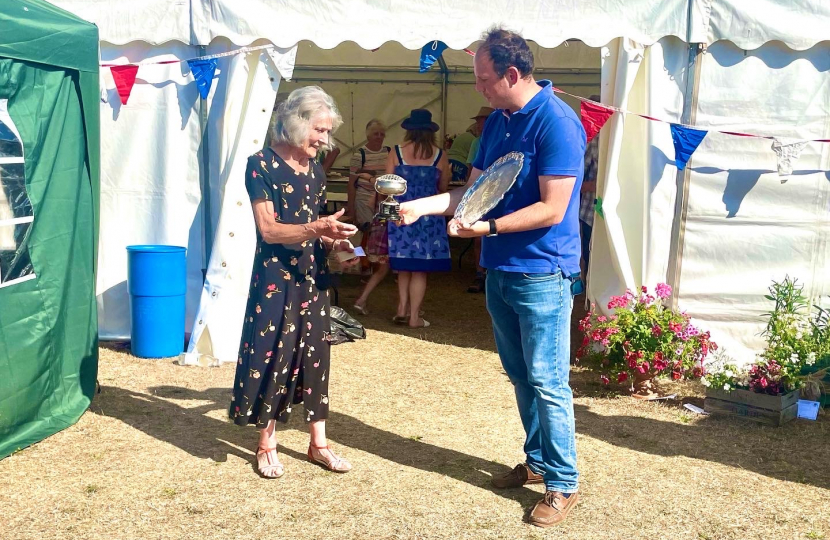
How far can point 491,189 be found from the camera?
333 centimetres

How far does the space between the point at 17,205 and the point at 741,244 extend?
14.1 feet

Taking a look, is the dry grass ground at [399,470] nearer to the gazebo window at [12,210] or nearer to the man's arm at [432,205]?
the gazebo window at [12,210]

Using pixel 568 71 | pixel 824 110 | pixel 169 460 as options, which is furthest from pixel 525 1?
pixel 568 71

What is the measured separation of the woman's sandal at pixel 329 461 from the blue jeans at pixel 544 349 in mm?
915

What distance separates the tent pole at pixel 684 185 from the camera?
562cm

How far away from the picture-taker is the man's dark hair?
3.25 m

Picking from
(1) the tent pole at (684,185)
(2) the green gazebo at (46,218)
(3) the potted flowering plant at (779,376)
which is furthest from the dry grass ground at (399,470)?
(1) the tent pole at (684,185)

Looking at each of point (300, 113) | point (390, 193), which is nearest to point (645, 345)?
point (390, 193)

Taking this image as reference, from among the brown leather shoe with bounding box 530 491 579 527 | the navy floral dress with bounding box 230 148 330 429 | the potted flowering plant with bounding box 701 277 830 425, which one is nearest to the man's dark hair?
the navy floral dress with bounding box 230 148 330 429

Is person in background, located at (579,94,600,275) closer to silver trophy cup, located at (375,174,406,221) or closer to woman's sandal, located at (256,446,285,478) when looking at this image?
woman's sandal, located at (256,446,285,478)

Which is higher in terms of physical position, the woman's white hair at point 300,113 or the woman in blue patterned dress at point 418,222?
the woman's white hair at point 300,113

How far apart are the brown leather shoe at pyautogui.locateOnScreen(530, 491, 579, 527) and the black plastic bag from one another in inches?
122

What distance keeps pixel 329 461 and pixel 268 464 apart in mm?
274

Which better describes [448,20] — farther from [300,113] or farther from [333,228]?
[333,228]
